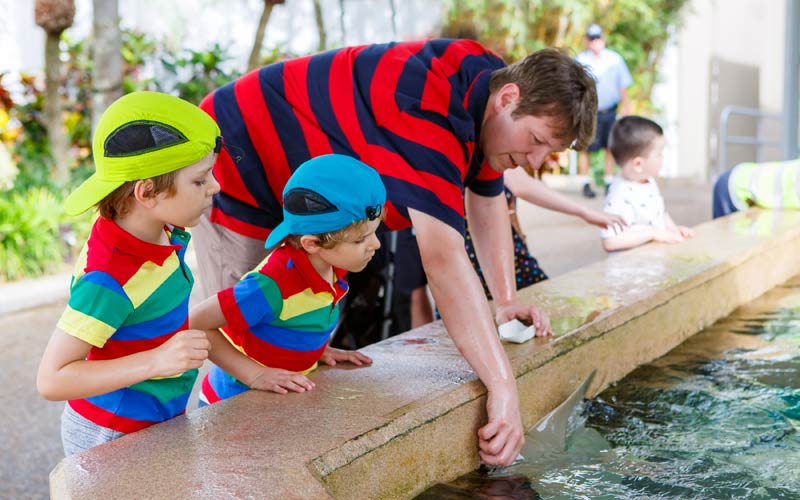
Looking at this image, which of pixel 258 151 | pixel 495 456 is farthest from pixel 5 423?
pixel 495 456

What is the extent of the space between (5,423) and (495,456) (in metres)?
2.70

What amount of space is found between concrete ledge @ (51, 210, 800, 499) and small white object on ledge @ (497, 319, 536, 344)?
4 cm

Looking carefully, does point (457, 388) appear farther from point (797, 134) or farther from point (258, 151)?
point (797, 134)

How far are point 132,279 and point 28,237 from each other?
580 cm

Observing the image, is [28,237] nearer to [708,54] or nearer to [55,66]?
[55,66]

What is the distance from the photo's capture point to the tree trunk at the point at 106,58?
8.46m

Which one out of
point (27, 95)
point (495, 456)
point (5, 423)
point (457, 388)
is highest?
point (27, 95)

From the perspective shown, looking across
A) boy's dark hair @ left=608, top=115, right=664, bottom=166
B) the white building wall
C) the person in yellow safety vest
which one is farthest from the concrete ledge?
the white building wall

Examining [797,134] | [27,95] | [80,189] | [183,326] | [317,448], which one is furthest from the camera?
[27,95]

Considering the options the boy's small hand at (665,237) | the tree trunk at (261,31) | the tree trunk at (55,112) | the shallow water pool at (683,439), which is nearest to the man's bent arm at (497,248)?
the shallow water pool at (683,439)

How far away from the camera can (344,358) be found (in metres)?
2.60

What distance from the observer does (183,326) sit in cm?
217

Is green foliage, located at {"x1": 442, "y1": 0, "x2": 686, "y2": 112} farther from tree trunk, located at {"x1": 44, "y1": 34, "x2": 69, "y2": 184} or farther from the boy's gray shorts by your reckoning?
the boy's gray shorts

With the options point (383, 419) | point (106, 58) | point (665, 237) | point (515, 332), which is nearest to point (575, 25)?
point (106, 58)
